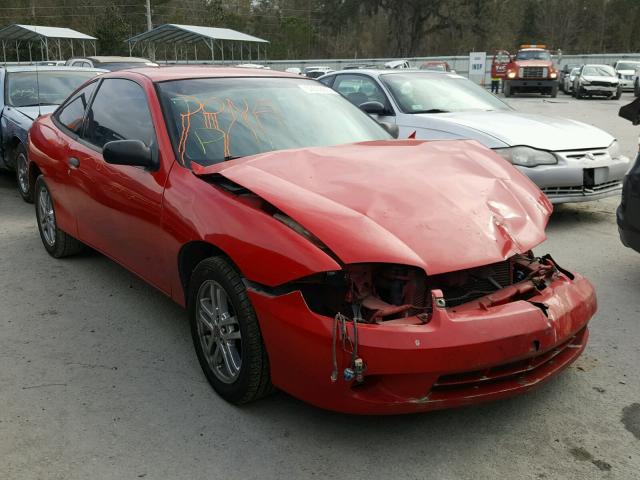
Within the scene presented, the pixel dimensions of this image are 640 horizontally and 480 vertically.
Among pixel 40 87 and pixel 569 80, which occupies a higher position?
pixel 40 87

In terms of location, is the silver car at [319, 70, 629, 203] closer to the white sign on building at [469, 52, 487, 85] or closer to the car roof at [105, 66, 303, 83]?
the car roof at [105, 66, 303, 83]

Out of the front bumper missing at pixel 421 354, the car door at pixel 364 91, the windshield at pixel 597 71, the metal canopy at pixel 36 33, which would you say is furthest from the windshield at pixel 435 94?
the metal canopy at pixel 36 33

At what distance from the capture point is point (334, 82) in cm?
859

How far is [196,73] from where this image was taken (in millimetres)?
4164

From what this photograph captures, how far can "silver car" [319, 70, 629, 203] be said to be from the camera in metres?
6.07

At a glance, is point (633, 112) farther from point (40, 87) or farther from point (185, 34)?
point (185, 34)

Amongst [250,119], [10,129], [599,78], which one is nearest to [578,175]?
[250,119]

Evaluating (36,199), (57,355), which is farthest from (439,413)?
(36,199)

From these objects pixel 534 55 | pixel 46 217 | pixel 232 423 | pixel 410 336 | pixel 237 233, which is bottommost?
pixel 232 423

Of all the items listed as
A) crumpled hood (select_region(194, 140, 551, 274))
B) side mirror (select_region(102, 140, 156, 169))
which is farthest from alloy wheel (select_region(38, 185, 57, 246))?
crumpled hood (select_region(194, 140, 551, 274))

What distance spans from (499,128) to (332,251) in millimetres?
4478

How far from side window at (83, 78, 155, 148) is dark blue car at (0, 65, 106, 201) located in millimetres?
3319

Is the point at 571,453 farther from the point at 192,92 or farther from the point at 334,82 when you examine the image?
the point at 334,82

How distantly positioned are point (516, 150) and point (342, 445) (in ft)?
13.9
